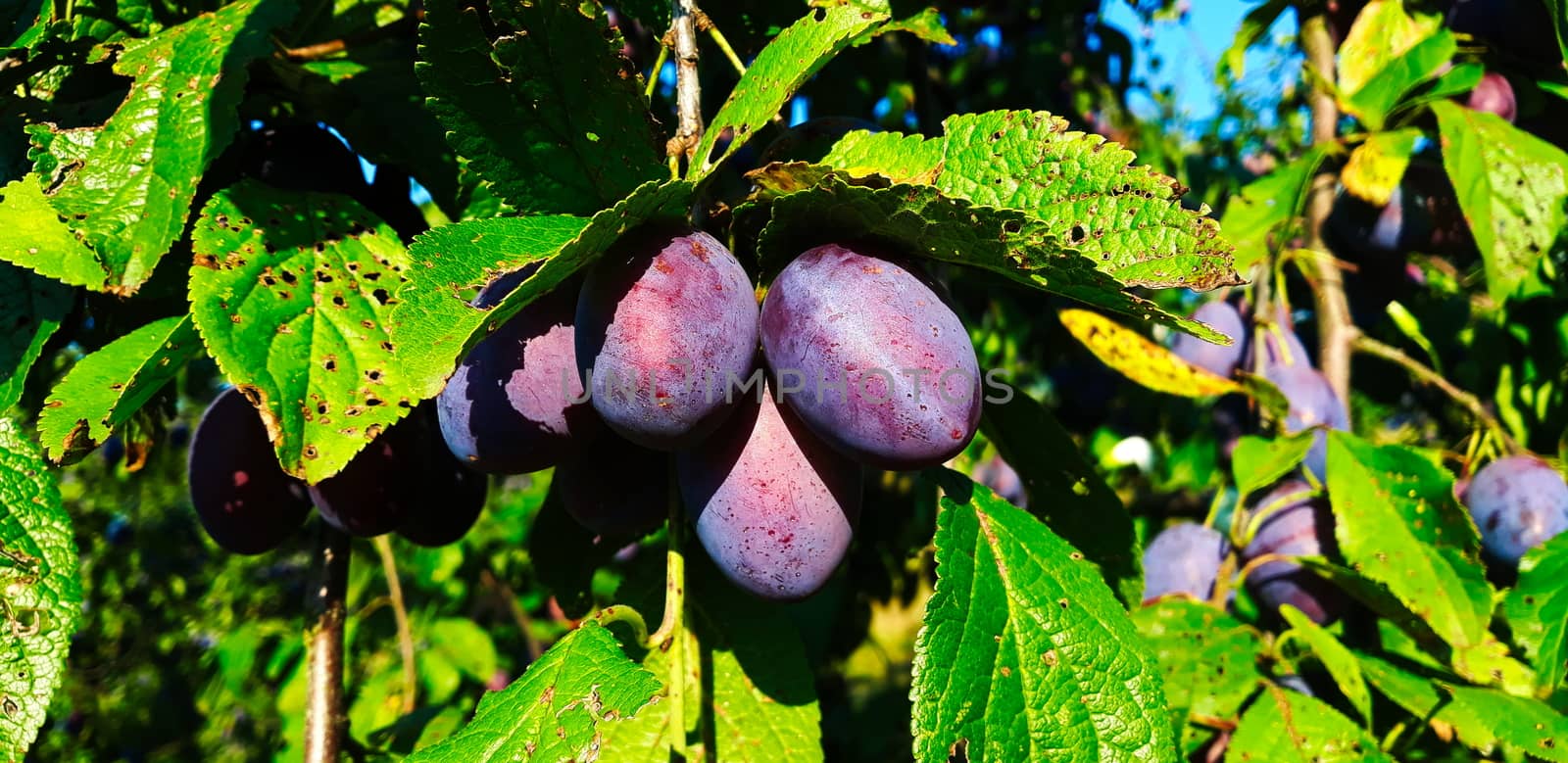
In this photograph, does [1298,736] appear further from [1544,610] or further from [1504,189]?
[1504,189]

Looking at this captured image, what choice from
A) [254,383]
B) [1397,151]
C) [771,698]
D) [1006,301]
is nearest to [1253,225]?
[1397,151]

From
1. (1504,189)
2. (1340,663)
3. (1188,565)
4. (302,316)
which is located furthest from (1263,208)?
(302,316)

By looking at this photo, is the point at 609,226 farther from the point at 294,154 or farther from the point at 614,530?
the point at 294,154

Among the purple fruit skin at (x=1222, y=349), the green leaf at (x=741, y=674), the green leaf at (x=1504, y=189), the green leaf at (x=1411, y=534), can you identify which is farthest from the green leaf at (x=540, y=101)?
the purple fruit skin at (x=1222, y=349)

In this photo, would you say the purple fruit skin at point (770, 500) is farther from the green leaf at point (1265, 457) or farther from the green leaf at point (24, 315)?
the green leaf at point (1265, 457)

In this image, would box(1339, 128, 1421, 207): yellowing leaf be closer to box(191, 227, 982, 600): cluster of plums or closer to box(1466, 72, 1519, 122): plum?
box(1466, 72, 1519, 122): plum

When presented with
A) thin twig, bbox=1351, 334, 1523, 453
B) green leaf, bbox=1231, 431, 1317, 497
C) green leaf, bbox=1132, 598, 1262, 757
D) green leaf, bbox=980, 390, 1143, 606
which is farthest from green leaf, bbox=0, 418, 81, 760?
thin twig, bbox=1351, 334, 1523, 453
